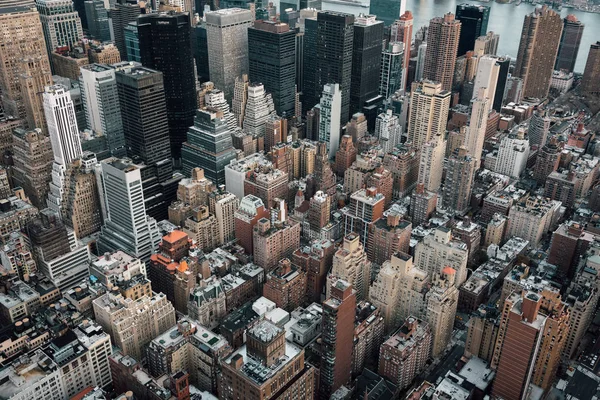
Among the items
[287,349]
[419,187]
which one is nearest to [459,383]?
[287,349]

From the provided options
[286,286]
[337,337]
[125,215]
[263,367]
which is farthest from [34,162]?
[263,367]

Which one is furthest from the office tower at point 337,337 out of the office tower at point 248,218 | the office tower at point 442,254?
the office tower at point 248,218

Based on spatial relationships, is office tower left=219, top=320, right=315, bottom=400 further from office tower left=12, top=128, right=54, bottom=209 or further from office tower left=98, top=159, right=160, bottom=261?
office tower left=12, top=128, right=54, bottom=209

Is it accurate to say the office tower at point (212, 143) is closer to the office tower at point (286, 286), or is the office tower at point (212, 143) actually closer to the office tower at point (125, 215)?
the office tower at point (125, 215)

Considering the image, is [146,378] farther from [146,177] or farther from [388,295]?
[146,177]

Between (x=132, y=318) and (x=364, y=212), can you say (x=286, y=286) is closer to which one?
(x=132, y=318)

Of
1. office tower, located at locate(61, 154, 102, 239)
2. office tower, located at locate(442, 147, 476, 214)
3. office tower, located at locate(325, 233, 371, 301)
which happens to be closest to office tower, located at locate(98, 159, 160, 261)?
office tower, located at locate(61, 154, 102, 239)
